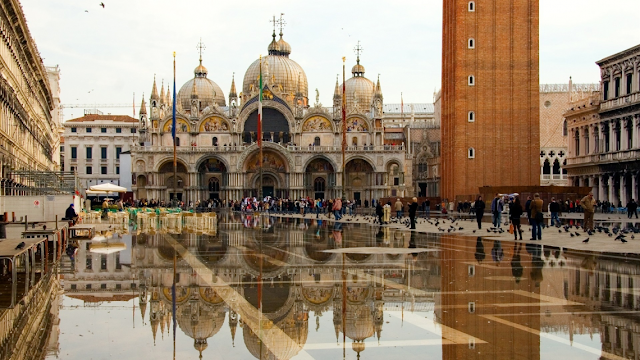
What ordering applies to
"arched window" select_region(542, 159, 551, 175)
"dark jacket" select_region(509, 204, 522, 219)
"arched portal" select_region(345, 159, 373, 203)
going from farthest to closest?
"arched window" select_region(542, 159, 551, 175)
"arched portal" select_region(345, 159, 373, 203)
"dark jacket" select_region(509, 204, 522, 219)

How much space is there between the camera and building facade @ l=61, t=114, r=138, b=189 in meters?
111

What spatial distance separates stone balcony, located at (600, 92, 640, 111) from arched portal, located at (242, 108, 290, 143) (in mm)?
34653

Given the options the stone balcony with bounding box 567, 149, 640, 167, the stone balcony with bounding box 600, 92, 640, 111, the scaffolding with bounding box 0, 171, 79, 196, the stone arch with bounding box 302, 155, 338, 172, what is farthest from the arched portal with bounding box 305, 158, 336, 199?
the scaffolding with bounding box 0, 171, 79, 196

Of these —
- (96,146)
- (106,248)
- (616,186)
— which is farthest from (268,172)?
(106,248)

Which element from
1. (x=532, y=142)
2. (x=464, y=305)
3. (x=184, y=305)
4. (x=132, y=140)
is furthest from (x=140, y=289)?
(x=132, y=140)

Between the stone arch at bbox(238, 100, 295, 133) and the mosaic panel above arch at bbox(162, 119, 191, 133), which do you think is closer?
the stone arch at bbox(238, 100, 295, 133)

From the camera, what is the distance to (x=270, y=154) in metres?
80.6

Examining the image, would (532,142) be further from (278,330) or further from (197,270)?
Answer: (278,330)

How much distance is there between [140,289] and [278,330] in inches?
166

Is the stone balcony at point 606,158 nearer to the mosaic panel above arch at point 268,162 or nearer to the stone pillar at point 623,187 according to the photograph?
the stone pillar at point 623,187

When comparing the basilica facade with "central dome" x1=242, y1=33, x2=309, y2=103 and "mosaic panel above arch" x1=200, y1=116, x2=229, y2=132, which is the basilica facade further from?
"central dome" x1=242, y1=33, x2=309, y2=103

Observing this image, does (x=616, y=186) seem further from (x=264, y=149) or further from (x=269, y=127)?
(x=269, y=127)

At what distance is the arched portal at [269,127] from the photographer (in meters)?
81.4

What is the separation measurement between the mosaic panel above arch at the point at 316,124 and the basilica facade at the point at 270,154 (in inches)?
4.3
